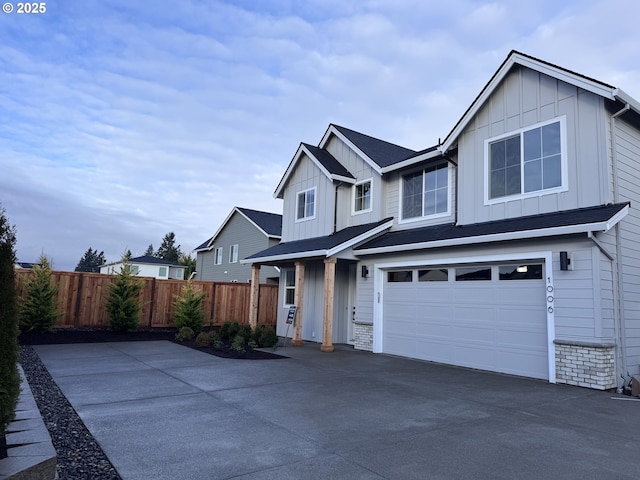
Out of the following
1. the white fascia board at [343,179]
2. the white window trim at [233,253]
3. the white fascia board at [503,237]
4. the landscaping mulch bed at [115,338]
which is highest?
the white fascia board at [343,179]

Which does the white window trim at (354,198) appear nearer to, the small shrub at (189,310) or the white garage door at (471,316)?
the white garage door at (471,316)

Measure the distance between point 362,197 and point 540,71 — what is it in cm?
639

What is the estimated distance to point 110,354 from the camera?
10352 millimetres

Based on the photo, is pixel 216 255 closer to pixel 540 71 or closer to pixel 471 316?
pixel 471 316

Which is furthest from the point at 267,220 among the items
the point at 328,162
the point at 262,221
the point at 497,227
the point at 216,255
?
the point at 497,227

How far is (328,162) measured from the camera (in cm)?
1431

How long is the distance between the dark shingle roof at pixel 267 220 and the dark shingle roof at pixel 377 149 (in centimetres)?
929

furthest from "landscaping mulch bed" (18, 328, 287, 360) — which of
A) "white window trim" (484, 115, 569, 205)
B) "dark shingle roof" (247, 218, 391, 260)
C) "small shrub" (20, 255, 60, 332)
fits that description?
"white window trim" (484, 115, 569, 205)

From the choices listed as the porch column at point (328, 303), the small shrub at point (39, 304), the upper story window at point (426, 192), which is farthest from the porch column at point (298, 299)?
the small shrub at point (39, 304)

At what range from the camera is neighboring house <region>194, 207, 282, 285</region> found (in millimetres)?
23391

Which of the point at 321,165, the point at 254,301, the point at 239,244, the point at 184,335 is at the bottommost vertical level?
the point at 184,335

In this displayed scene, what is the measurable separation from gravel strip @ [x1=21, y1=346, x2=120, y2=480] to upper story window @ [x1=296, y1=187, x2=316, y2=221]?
31.8 ft

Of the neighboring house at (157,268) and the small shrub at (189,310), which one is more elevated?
the neighboring house at (157,268)

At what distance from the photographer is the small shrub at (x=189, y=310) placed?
1525 centimetres
